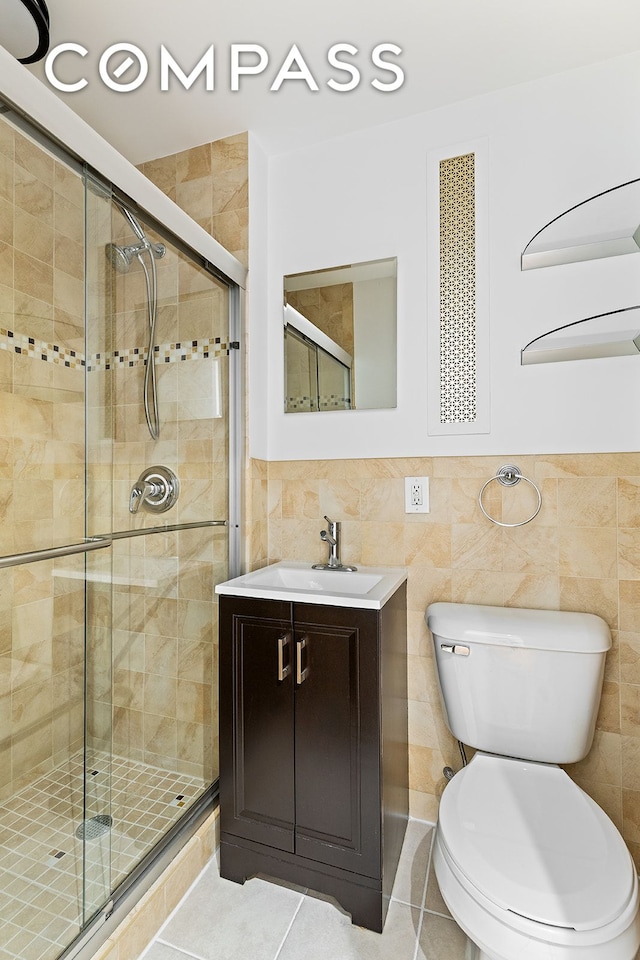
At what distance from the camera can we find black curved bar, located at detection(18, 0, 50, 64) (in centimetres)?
132

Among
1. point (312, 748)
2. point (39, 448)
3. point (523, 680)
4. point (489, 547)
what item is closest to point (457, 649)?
point (523, 680)

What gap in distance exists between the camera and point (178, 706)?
1.60 metres

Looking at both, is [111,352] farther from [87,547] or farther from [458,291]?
[458,291]

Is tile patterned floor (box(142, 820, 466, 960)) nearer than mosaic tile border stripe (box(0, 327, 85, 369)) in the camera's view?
No

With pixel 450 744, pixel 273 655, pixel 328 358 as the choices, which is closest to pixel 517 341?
pixel 328 358

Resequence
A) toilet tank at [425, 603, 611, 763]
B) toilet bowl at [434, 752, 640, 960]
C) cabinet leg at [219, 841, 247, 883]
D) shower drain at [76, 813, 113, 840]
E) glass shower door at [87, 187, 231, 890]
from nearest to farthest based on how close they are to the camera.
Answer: toilet bowl at [434, 752, 640, 960] → shower drain at [76, 813, 113, 840] → glass shower door at [87, 187, 231, 890] → toilet tank at [425, 603, 611, 763] → cabinet leg at [219, 841, 247, 883]

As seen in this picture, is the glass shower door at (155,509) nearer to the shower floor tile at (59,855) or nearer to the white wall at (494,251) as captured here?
the shower floor tile at (59,855)

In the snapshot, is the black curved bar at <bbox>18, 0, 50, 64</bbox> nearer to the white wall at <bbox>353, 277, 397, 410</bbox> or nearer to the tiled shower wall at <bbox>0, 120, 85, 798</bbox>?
the tiled shower wall at <bbox>0, 120, 85, 798</bbox>

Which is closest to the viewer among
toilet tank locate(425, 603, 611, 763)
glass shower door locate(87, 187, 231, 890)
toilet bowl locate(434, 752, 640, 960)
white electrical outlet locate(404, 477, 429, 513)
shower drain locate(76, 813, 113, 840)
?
toilet bowl locate(434, 752, 640, 960)

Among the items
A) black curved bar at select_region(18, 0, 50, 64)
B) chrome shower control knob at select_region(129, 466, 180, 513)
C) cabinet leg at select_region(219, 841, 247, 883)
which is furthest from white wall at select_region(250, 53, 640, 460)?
cabinet leg at select_region(219, 841, 247, 883)

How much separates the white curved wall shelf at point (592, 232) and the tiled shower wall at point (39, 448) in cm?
134

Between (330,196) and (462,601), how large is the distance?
61.0 inches

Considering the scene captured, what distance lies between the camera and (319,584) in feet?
5.90

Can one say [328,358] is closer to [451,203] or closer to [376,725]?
[451,203]
